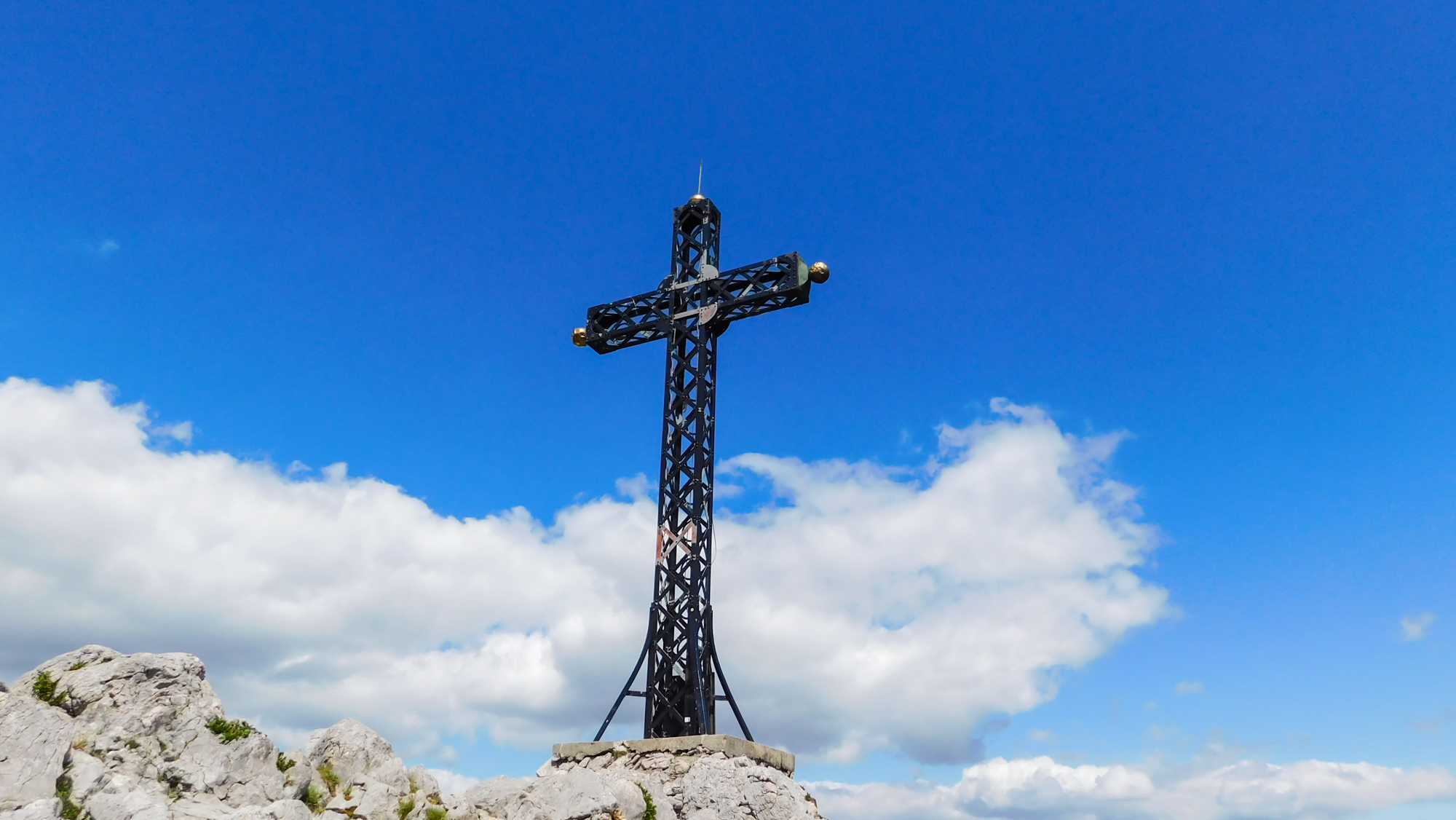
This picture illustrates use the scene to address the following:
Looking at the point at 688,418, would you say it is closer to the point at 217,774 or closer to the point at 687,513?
the point at 687,513

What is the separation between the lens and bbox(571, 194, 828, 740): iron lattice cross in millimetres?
18891

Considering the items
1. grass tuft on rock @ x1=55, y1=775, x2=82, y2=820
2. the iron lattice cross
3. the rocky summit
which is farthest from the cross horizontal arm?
grass tuft on rock @ x1=55, y1=775, x2=82, y2=820

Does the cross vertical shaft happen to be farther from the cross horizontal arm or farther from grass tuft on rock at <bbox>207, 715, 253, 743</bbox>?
grass tuft on rock at <bbox>207, 715, 253, 743</bbox>

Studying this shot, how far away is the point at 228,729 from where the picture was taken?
13.4 m

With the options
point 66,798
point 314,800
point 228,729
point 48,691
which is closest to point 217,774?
point 228,729

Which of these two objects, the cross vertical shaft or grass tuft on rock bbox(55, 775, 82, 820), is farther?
the cross vertical shaft

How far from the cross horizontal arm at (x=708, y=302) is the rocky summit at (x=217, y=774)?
8818mm

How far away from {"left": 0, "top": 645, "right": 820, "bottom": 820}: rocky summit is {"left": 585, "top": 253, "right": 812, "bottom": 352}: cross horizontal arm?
8818 mm

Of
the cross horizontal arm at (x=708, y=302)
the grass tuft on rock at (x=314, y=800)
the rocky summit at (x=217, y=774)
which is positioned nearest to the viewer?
the rocky summit at (x=217, y=774)

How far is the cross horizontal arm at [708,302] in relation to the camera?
20828 millimetres

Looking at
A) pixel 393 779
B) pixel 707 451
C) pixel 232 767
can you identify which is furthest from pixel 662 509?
pixel 232 767

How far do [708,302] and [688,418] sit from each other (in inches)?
100

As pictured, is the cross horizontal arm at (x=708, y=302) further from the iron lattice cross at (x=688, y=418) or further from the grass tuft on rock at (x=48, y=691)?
the grass tuft on rock at (x=48, y=691)

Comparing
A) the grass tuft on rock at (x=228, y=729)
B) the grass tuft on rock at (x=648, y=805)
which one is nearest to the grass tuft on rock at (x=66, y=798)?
the grass tuft on rock at (x=228, y=729)
